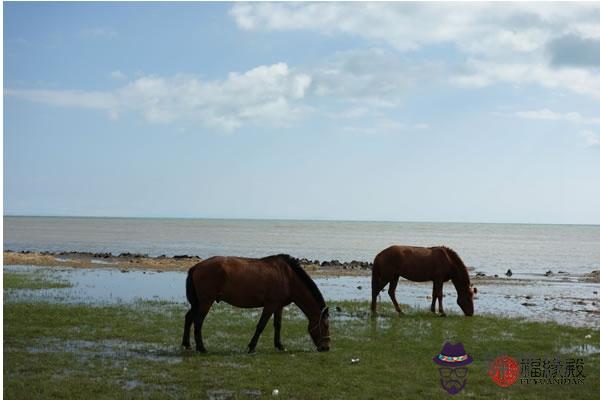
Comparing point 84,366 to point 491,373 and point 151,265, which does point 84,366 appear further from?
point 151,265

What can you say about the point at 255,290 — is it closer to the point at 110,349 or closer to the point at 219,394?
the point at 110,349

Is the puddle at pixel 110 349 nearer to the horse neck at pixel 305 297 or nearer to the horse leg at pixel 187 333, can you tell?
the horse leg at pixel 187 333

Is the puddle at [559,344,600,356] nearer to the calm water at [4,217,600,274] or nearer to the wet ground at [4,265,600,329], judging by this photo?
the wet ground at [4,265,600,329]

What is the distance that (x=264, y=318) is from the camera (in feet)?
37.9

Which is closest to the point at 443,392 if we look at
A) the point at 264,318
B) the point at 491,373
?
the point at 491,373

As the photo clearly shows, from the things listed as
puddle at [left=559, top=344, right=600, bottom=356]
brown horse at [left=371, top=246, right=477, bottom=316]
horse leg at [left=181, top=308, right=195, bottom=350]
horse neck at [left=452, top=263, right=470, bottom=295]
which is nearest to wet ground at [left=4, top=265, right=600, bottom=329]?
horse neck at [left=452, top=263, right=470, bottom=295]

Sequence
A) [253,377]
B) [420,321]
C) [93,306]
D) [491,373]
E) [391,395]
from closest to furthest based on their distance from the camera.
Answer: [391,395] → [253,377] → [491,373] → [420,321] → [93,306]

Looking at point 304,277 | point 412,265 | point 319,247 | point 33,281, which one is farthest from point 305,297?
point 319,247

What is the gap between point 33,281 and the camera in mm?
25203

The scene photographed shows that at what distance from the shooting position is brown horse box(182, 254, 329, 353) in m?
11.5

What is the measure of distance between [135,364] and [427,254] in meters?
11.0

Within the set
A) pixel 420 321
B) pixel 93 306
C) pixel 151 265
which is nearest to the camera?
pixel 420 321

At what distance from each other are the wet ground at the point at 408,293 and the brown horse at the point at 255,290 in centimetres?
909

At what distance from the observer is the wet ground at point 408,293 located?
789 inches
